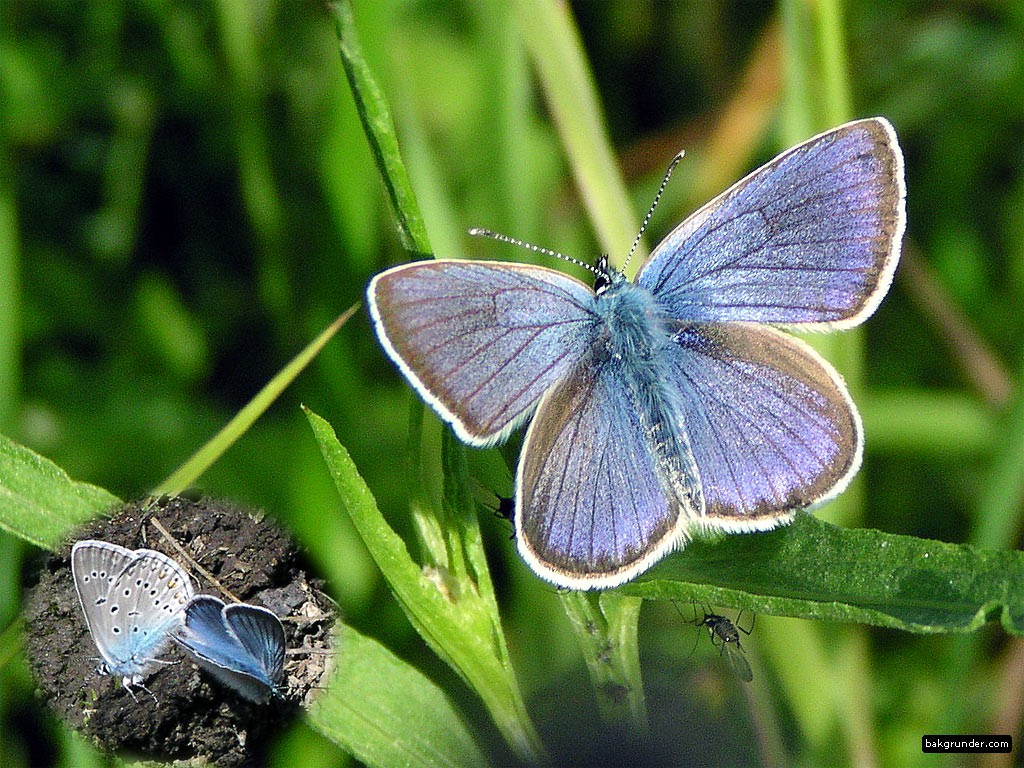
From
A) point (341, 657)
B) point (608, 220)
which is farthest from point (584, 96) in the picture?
point (341, 657)

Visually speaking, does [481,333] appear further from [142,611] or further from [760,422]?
[142,611]

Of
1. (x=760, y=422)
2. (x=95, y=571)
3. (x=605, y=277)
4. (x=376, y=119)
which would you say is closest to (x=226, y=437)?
(x=95, y=571)

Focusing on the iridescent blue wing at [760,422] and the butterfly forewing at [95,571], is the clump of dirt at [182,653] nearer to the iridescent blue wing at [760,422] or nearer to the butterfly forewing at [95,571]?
the butterfly forewing at [95,571]

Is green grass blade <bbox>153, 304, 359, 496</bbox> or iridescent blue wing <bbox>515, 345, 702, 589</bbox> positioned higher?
green grass blade <bbox>153, 304, 359, 496</bbox>

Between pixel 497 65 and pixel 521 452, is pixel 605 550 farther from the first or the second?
pixel 497 65

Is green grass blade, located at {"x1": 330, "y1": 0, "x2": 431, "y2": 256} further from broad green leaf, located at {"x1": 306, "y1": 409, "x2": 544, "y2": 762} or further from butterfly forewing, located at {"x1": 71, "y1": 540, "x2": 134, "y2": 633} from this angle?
butterfly forewing, located at {"x1": 71, "y1": 540, "x2": 134, "y2": 633}

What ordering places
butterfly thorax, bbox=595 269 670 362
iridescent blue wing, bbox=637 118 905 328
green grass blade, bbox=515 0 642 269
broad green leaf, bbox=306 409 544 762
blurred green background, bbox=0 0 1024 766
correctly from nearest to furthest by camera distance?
broad green leaf, bbox=306 409 544 762 < iridescent blue wing, bbox=637 118 905 328 < butterfly thorax, bbox=595 269 670 362 < green grass blade, bbox=515 0 642 269 < blurred green background, bbox=0 0 1024 766

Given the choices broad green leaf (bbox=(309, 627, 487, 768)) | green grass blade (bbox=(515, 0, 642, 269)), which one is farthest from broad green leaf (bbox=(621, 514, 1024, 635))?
green grass blade (bbox=(515, 0, 642, 269))

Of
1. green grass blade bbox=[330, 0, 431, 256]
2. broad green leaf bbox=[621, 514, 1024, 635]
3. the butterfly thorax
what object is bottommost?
broad green leaf bbox=[621, 514, 1024, 635]
